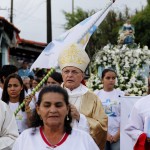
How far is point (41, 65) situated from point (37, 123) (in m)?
2.79

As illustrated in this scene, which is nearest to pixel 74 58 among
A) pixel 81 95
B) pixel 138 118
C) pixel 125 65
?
pixel 81 95

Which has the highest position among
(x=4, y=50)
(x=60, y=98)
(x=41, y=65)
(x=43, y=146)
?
(x=4, y=50)

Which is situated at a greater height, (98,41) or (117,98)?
(98,41)

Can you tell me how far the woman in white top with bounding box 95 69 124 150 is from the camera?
7.57m

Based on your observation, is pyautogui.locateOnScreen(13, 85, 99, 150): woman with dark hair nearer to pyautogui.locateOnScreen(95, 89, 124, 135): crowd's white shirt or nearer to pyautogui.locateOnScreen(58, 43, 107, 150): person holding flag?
pyautogui.locateOnScreen(58, 43, 107, 150): person holding flag

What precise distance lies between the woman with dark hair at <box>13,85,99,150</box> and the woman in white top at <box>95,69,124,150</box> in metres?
3.82

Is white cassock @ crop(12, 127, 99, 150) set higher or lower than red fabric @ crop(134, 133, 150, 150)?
higher

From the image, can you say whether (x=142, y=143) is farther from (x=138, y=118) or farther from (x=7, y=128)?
(x=7, y=128)

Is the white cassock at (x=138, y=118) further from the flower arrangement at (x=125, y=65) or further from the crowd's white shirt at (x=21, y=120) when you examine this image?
the flower arrangement at (x=125, y=65)

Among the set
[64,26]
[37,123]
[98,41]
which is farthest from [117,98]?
[64,26]

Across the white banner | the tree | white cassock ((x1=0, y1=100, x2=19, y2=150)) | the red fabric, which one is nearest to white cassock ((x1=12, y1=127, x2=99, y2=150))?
white cassock ((x1=0, y1=100, x2=19, y2=150))

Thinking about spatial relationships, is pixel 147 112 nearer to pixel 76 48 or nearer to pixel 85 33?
pixel 76 48

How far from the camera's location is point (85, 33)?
6.54 meters

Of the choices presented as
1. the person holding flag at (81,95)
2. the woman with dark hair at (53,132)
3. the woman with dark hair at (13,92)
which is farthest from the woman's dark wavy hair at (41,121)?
the woman with dark hair at (13,92)
